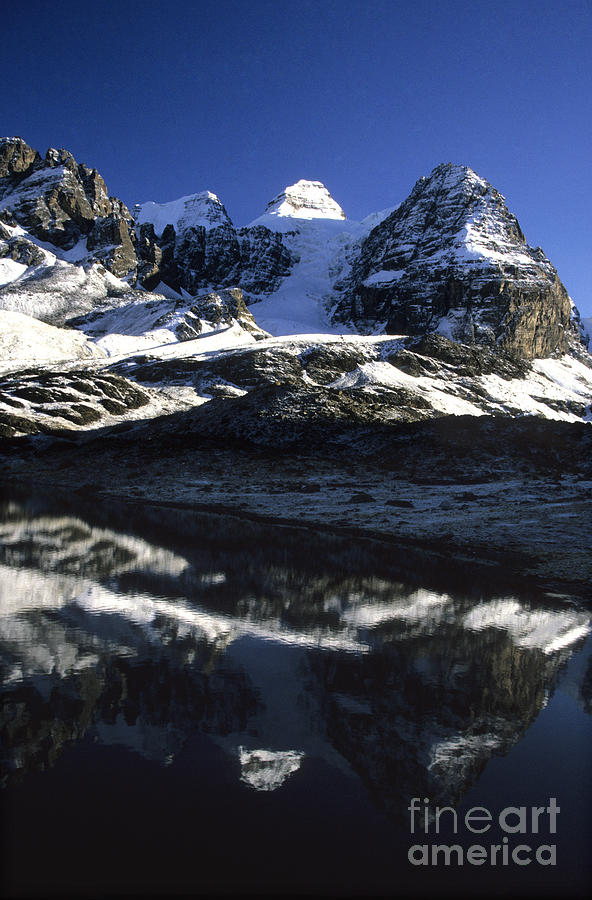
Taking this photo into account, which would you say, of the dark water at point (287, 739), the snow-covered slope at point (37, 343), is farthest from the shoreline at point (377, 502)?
the snow-covered slope at point (37, 343)

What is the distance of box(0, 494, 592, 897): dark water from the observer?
6508 millimetres

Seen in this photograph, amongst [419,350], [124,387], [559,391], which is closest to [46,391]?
[124,387]

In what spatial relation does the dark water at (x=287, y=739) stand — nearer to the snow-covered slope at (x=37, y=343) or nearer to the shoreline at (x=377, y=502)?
the shoreline at (x=377, y=502)

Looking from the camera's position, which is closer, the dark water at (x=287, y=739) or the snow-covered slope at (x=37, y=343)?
the dark water at (x=287, y=739)

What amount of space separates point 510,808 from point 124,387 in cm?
10547

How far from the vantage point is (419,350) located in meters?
130

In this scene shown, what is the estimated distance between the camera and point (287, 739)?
30.1ft

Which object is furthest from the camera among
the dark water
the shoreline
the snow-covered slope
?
the snow-covered slope

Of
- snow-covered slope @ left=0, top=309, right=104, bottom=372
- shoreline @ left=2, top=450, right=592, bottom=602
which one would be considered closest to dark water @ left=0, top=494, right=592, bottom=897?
shoreline @ left=2, top=450, right=592, bottom=602

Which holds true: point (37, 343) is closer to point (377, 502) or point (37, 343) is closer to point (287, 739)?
point (377, 502)

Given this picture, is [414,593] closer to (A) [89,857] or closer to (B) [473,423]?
(A) [89,857]

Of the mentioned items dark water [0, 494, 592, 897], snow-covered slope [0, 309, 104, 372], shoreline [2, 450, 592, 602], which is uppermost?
snow-covered slope [0, 309, 104, 372]

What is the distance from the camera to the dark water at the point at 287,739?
6508 millimetres

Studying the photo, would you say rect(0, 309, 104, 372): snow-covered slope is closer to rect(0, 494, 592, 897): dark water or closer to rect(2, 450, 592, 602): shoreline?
rect(2, 450, 592, 602): shoreline
